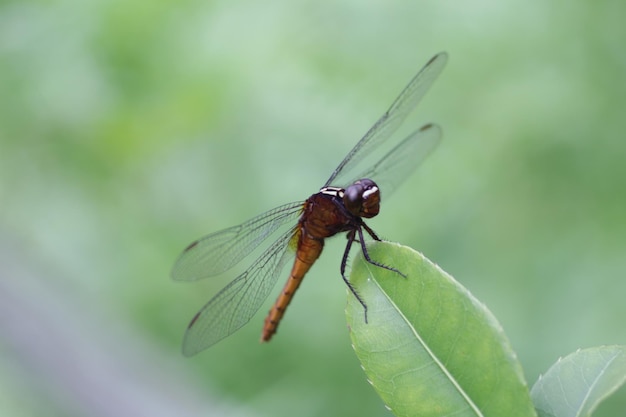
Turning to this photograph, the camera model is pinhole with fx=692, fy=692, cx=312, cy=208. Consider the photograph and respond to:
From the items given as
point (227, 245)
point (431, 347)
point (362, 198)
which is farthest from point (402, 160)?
point (431, 347)

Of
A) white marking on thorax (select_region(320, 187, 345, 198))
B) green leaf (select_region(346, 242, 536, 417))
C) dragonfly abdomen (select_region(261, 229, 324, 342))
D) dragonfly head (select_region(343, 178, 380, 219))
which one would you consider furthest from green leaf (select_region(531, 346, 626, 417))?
dragonfly abdomen (select_region(261, 229, 324, 342))

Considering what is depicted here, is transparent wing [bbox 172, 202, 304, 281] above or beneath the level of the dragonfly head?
above

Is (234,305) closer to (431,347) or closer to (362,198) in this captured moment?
(362,198)

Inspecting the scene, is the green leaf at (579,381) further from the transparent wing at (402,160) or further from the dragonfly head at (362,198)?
the transparent wing at (402,160)

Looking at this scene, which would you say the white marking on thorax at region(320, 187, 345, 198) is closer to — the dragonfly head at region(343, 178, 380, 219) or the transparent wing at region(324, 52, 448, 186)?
the dragonfly head at region(343, 178, 380, 219)

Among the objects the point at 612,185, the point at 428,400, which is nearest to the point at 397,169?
the point at 612,185

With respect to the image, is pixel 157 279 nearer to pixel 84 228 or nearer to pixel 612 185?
pixel 84 228
